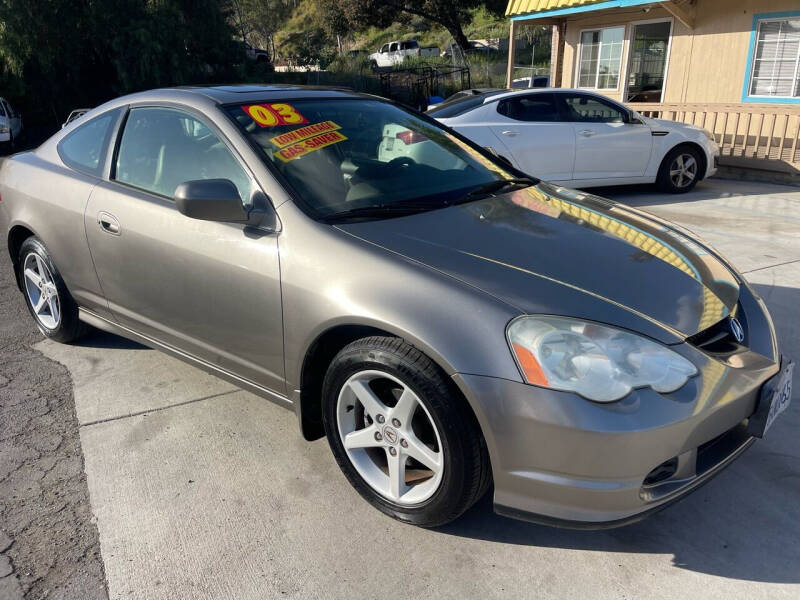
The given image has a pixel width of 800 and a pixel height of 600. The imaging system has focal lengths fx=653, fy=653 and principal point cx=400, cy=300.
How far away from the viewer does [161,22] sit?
2281 centimetres

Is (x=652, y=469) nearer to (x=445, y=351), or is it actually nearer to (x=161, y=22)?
(x=445, y=351)

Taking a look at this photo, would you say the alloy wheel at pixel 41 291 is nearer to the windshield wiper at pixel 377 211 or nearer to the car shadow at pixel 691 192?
the windshield wiper at pixel 377 211

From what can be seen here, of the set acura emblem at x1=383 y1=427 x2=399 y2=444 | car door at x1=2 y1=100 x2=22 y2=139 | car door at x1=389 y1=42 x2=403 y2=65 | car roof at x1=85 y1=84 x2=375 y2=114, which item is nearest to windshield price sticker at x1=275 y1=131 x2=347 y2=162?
car roof at x1=85 y1=84 x2=375 y2=114

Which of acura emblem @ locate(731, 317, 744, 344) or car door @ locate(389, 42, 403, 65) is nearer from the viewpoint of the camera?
acura emblem @ locate(731, 317, 744, 344)

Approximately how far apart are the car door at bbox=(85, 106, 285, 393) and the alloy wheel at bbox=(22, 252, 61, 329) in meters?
0.76

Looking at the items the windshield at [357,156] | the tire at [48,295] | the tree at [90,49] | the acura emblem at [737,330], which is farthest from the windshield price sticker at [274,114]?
the tree at [90,49]

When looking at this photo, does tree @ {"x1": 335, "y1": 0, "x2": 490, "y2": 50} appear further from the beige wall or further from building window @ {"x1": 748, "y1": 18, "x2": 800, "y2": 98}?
building window @ {"x1": 748, "y1": 18, "x2": 800, "y2": 98}

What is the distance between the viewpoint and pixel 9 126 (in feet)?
59.7

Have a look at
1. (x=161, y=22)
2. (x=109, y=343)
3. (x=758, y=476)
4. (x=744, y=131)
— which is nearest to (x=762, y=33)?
(x=744, y=131)

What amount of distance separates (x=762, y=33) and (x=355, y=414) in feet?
35.9

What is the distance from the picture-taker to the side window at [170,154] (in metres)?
2.98

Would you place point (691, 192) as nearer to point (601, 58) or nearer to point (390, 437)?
point (601, 58)

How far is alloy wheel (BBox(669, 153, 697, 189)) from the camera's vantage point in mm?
8680

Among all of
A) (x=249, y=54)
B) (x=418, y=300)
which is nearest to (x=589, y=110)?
(x=418, y=300)
